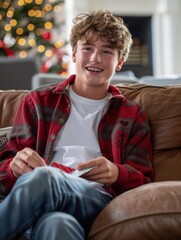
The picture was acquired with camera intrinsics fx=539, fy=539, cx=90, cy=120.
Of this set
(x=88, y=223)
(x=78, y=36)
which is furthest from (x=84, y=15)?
(x=88, y=223)

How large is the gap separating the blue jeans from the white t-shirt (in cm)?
37

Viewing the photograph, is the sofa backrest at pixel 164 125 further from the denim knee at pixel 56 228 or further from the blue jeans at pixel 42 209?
the denim knee at pixel 56 228

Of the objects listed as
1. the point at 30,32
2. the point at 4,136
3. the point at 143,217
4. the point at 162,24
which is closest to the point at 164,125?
the point at 4,136

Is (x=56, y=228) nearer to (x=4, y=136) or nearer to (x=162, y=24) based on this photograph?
(x=4, y=136)

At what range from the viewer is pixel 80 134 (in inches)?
78.9

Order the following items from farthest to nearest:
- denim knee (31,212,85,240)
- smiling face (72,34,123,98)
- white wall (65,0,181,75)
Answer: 1. white wall (65,0,181,75)
2. smiling face (72,34,123,98)
3. denim knee (31,212,85,240)

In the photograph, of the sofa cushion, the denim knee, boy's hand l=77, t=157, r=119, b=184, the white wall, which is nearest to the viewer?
the denim knee

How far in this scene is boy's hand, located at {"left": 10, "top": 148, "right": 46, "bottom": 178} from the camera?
1708mm

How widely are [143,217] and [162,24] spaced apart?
6023 mm

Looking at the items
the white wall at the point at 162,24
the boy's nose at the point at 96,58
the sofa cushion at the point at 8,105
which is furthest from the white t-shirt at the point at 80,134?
the white wall at the point at 162,24

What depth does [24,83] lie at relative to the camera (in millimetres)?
4609

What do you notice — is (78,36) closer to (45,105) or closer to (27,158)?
(45,105)

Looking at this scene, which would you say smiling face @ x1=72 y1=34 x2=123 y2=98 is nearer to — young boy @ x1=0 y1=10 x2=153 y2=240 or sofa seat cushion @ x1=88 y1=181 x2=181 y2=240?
young boy @ x1=0 y1=10 x2=153 y2=240

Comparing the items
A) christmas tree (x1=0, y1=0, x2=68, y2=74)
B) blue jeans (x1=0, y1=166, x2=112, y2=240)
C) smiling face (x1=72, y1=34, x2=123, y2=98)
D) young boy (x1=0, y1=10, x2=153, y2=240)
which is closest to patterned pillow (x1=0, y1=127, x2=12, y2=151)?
young boy (x1=0, y1=10, x2=153, y2=240)
